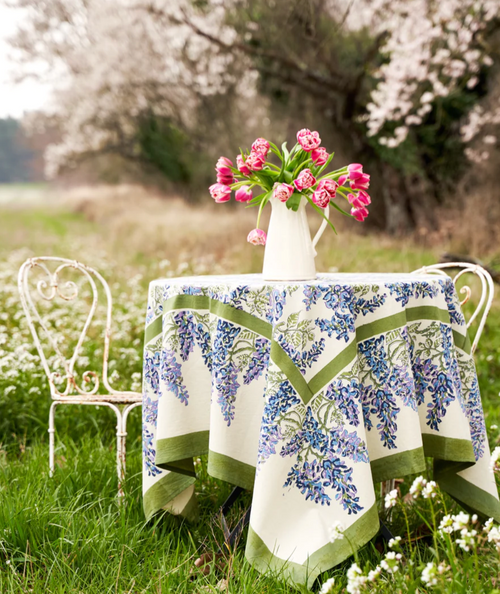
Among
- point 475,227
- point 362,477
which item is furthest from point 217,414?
point 475,227

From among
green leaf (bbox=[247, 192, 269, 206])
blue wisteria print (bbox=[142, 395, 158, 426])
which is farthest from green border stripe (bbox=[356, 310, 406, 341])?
blue wisteria print (bbox=[142, 395, 158, 426])

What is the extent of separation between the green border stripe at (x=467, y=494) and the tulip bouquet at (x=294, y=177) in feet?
3.44

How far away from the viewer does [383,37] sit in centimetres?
899

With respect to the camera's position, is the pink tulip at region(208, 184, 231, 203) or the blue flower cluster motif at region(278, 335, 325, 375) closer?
the blue flower cluster motif at region(278, 335, 325, 375)

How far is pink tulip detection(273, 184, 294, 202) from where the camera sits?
2.10 meters

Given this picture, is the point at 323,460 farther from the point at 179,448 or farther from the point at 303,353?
the point at 179,448

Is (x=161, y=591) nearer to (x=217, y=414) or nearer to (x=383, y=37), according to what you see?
(x=217, y=414)

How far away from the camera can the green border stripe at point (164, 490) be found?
85.8 inches

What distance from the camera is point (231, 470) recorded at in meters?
1.98

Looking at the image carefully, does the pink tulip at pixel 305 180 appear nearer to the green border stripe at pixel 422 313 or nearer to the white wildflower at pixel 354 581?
the green border stripe at pixel 422 313

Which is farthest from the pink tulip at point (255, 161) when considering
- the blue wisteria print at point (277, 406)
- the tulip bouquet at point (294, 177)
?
the blue wisteria print at point (277, 406)

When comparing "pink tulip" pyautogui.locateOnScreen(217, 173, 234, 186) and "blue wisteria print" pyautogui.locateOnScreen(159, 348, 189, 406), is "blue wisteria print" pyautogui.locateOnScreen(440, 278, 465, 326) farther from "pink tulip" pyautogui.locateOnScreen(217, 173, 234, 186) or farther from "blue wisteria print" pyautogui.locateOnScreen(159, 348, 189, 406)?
"blue wisteria print" pyautogui.locateOnScreen(159, 348, 189, 406)

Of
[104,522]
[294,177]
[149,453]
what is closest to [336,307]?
[294,177]

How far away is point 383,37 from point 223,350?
8451 mm
